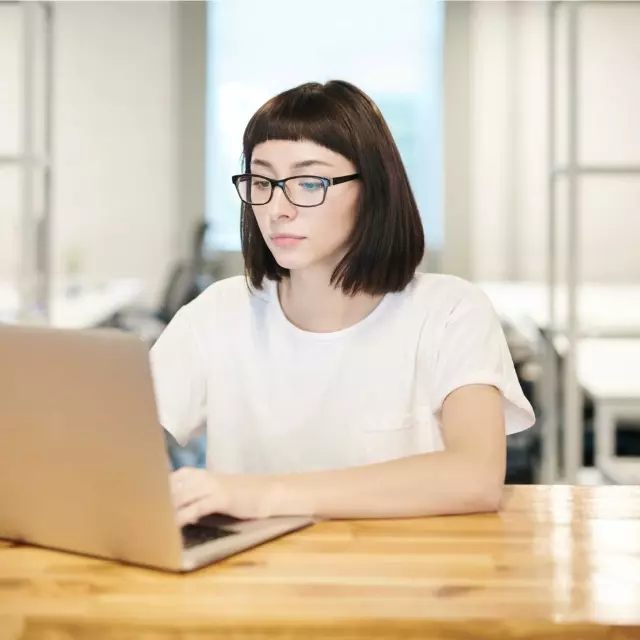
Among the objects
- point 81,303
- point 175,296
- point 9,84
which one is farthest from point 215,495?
point 175,296

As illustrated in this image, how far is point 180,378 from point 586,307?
3245mm

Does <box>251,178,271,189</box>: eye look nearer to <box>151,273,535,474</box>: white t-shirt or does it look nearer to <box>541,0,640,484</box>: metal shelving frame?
<box>151,273,535,474</box>: white t-shirt

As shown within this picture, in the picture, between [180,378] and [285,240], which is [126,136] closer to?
[180,378]

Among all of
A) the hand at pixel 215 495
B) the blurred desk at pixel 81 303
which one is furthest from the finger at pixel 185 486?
the blurred desk at pixel 81 303

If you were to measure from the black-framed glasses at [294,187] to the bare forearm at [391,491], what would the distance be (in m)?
0.43

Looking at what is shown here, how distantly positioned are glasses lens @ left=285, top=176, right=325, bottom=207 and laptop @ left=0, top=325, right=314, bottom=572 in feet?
1.92

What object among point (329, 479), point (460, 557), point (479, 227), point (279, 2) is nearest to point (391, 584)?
point (460, 557)

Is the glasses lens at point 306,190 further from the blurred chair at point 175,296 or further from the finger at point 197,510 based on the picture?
the blurred chair at point 175,296

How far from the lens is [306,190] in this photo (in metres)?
1.51

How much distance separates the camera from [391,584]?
37.2 inches

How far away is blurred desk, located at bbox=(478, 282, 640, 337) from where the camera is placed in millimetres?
3775

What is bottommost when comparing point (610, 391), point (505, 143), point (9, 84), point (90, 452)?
point (610, 391)

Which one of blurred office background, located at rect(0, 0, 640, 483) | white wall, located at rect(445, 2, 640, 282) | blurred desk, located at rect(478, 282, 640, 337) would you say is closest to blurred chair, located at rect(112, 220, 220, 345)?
blurred office background, located at rect(0, 0, 640, 483)

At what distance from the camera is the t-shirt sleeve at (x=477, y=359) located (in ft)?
4.92
